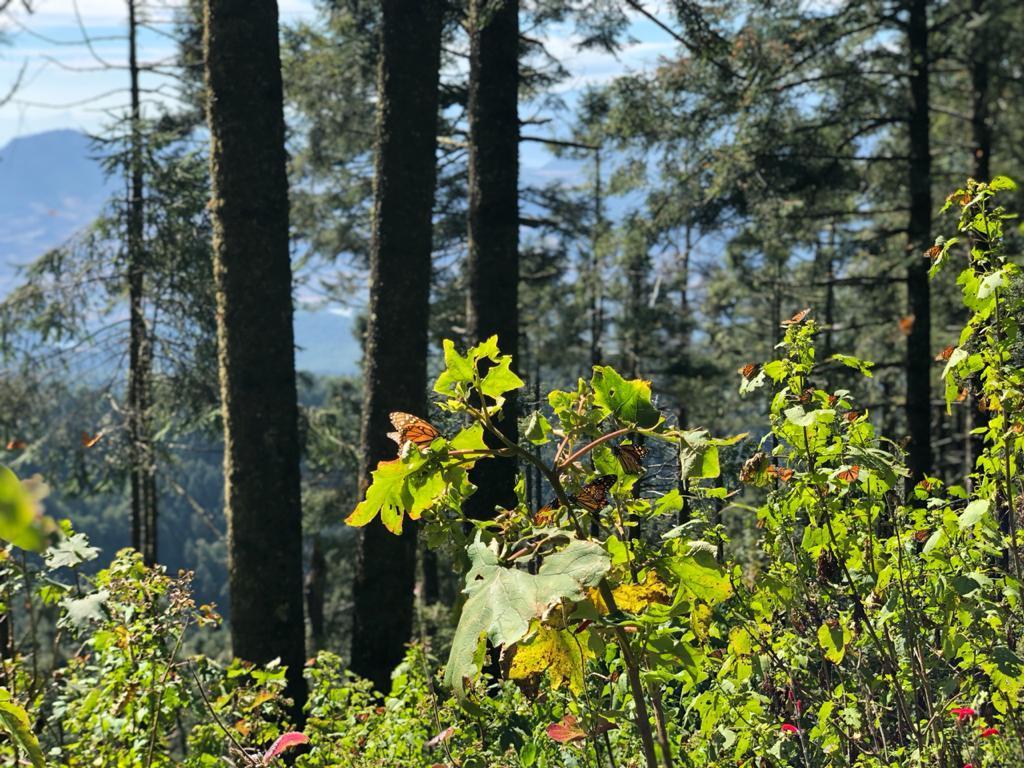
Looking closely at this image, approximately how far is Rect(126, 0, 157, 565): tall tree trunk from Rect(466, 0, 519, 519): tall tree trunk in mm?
6999

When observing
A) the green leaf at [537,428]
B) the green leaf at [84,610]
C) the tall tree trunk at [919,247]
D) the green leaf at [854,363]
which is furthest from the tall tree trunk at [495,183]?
the tall tree trunk at [919,247]

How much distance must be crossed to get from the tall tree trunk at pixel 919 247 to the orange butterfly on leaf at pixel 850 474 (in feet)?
29.6

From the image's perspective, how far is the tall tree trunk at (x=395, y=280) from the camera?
5.25 m

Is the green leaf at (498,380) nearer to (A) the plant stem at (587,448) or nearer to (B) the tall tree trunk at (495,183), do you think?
(A) the plant stem at (587,448)

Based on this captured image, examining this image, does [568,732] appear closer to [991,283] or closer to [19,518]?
[991,283]

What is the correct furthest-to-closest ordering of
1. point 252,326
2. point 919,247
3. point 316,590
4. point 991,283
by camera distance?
point 316,590
point 919,247
point 252,326
point 991,283

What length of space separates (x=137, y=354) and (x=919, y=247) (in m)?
10.3

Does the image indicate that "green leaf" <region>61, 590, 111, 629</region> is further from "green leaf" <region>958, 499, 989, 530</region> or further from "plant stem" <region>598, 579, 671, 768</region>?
"green leaf" <region>958, 499, 989, 530</region>

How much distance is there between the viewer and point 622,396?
142cm

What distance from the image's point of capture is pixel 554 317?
1240 inches

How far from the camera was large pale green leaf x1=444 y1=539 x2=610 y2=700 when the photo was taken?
1.10 m

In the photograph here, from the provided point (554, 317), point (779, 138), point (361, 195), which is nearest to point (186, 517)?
point (554, 317)

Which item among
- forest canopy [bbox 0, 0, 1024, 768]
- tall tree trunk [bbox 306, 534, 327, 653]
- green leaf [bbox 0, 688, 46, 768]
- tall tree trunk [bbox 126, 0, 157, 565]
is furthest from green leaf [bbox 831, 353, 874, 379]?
tall tree trunk [bbox 306, 534, 327, 653]

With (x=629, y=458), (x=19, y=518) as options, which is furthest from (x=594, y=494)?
(x=19, y=518)
